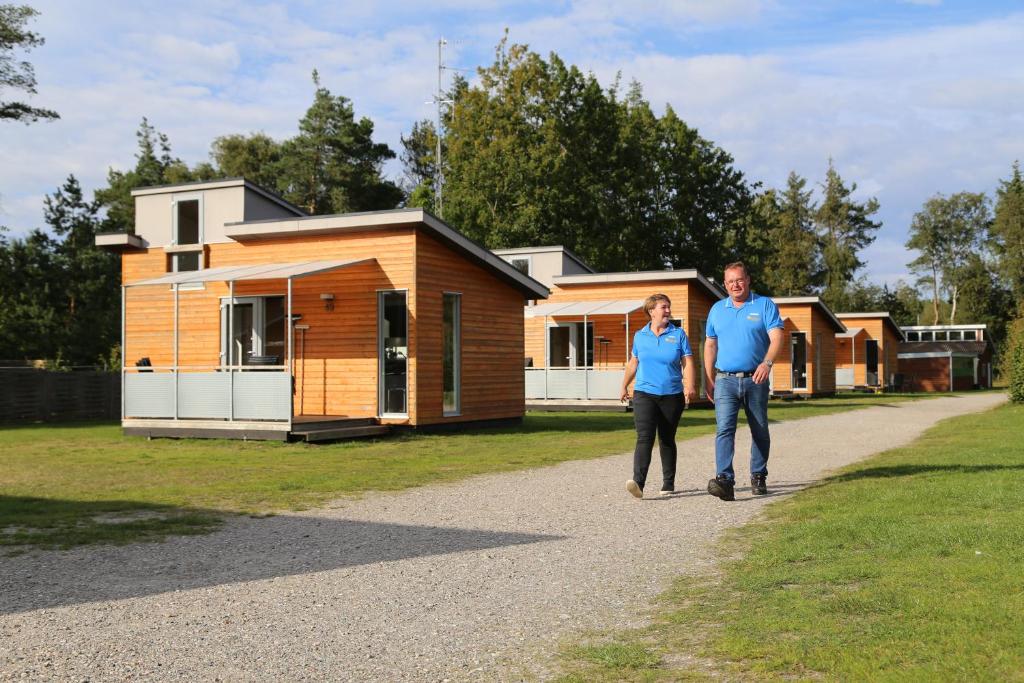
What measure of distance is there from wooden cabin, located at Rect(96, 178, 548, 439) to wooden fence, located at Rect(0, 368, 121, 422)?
389 cm

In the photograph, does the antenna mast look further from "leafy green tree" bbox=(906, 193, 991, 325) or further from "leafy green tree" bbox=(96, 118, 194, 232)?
"leafy green tree" bbox=(906, 193, 991, 325)

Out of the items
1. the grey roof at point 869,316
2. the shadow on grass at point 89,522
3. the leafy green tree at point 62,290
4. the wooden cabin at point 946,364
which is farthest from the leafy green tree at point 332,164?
the shadow on grass at point 89,522

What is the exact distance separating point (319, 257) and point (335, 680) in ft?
47.2

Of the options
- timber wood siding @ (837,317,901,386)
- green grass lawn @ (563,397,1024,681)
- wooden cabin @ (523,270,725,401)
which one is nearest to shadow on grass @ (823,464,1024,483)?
green grass lawn @ (563,397,1024,681)

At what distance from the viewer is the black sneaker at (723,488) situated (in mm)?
8289

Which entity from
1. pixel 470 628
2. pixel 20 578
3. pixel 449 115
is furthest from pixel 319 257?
pixel 449 115

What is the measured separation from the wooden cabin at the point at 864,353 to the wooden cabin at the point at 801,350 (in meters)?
9.70

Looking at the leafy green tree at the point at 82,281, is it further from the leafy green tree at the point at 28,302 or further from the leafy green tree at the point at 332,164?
the leafy green tree at the point at 332,164

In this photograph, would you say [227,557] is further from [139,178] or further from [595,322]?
[139,178]

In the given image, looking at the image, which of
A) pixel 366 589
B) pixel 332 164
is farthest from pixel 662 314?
pixel 332 164

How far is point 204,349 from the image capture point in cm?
1909

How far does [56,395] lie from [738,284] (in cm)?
1941

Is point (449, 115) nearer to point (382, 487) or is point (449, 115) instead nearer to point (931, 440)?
point (931, 440)

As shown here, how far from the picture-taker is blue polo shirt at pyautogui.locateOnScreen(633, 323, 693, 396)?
843 cm
